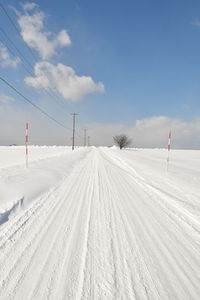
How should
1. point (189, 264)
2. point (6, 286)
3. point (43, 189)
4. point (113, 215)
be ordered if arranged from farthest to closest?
point (43, 189)
point (113, 215)
point (189, 264)
point (6, 286)

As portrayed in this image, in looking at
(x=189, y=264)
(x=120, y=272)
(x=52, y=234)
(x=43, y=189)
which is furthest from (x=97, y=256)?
(x=43, y=189)

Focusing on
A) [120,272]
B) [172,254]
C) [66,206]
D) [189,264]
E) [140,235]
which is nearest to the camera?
[120,272]

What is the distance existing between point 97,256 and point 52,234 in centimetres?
85

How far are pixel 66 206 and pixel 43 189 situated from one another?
1.54m

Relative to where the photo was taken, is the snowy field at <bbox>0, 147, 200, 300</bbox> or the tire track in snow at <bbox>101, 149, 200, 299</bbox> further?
the tire track in snow at <bbox>101, 149, 200, 299</bbox>

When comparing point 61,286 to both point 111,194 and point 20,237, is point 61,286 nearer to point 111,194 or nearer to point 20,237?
point 20,237

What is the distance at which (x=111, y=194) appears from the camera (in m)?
4.25

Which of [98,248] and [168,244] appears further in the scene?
[168,244]

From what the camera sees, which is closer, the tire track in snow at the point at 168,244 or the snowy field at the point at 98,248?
the snowy field at the point at 98,248

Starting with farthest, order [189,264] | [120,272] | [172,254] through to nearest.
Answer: [172,254] < [189,264] < [120,272]

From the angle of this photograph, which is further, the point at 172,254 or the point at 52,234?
the point at 52,234

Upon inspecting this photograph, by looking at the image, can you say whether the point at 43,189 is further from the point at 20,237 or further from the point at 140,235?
the point at 140,235

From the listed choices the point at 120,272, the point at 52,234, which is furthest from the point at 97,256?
the point at 52,234

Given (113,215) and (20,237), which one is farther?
(113,215)
